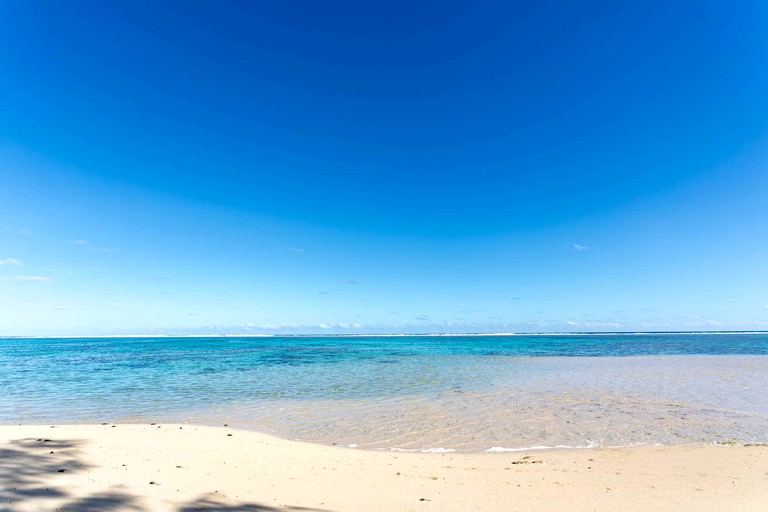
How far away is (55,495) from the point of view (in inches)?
222

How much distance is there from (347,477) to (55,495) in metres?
4.28

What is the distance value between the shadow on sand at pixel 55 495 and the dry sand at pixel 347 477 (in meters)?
0.02

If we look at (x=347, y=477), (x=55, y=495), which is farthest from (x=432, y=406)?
(x=55, y=495)

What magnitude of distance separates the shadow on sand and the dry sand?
0.07 feet

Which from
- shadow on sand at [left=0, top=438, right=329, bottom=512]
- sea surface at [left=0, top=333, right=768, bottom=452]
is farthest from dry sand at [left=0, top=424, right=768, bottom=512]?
sea surface at [left=0, top=333, right=768, bottom=452]

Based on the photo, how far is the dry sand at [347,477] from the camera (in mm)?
5742

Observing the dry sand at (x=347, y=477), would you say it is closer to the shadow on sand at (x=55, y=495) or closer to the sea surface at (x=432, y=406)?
the shadow on sand at (x=55, y=495)

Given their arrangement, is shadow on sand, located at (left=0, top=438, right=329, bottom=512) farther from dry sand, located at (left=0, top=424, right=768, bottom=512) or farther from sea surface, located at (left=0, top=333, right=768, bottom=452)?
sea surface, located at (left=0, top=333, right=768, bottom=452)

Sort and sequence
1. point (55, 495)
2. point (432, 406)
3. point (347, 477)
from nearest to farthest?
point (55, 495) → point (347, 477) → point (432, 406)

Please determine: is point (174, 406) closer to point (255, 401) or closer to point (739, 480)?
point (255, 401)

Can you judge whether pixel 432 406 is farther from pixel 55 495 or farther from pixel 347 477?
pixel 55 495

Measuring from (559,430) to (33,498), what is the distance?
36.6ft

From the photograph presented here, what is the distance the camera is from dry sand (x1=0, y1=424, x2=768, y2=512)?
5.74m

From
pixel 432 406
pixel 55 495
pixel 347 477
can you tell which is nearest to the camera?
pixel 55 495
